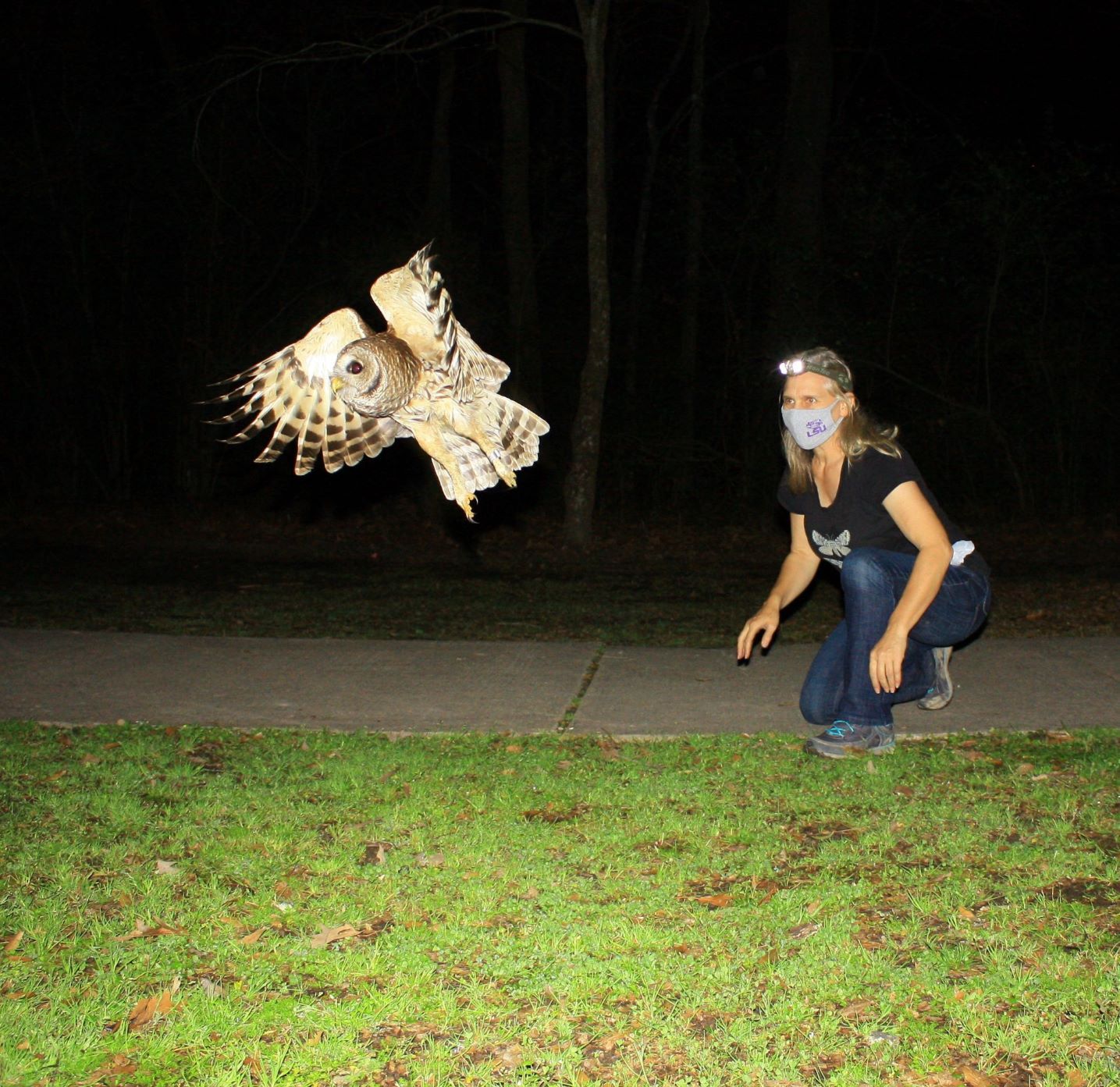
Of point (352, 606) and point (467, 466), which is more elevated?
point (467, 466)

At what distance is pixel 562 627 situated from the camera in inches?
345

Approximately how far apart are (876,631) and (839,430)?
2.82 feet

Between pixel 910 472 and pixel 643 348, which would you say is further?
pixel 643 348

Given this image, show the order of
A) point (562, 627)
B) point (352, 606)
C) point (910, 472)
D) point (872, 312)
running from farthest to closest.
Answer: point (872, 312)
point (352, 606)
point (562, 627)
point (910, 472)

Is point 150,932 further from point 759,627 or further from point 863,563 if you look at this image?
point 863,563

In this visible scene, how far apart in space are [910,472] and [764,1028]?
2482mm

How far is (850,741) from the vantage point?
17.6 feet

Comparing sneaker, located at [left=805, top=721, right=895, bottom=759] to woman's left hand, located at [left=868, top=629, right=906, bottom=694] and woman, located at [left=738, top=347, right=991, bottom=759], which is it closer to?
woman, located at [left=738, top=347, right=991, bottom=759]

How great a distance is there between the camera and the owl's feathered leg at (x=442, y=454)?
2.91 meters

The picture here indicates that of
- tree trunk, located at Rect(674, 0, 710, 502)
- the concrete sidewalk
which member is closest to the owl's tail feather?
the concrete sidewalk

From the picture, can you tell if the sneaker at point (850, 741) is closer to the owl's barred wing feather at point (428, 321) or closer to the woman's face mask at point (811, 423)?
the woman's face mask at point (811, 423)

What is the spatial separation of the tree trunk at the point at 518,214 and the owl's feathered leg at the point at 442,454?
10599 millimetres

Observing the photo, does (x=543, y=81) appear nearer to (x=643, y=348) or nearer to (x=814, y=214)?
(x=643, y=348)

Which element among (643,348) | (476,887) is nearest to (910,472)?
(476,887)
